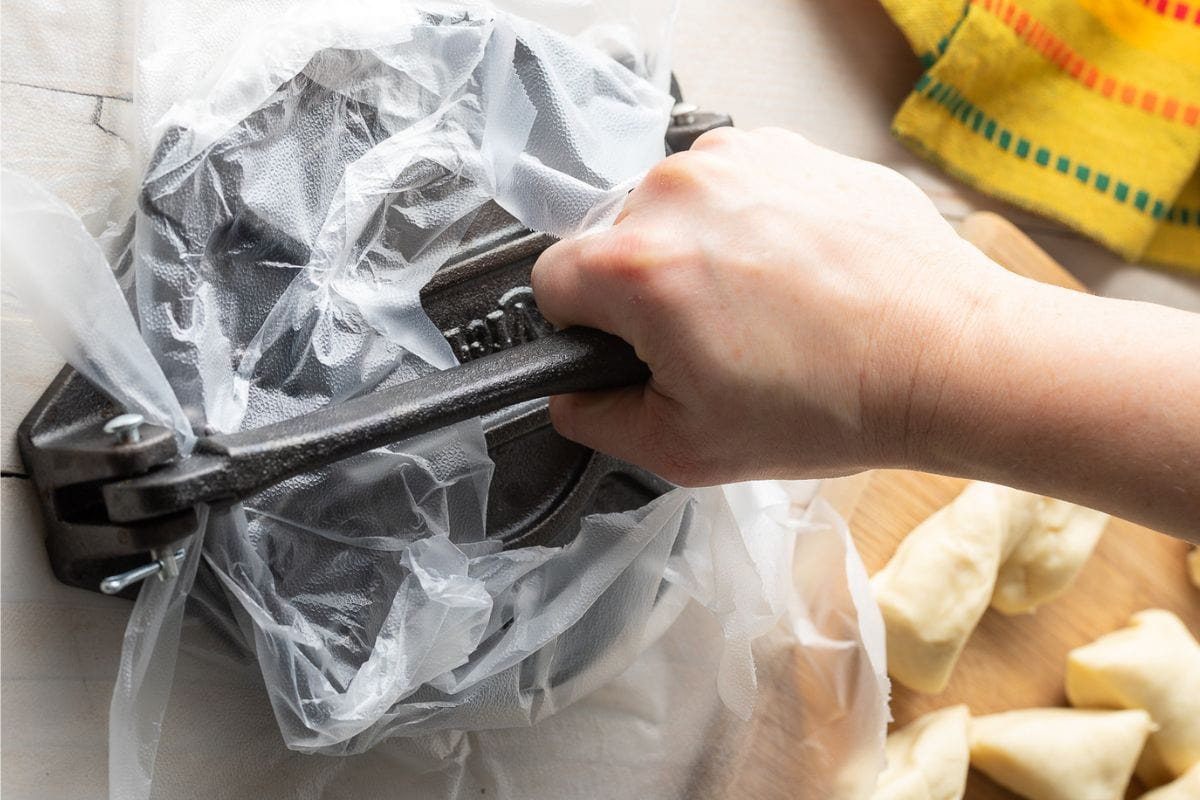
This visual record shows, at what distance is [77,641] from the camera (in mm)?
484

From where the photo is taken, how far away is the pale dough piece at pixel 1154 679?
0.79 m

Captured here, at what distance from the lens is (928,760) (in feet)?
2.35

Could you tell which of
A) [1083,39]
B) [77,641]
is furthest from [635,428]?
[1083,39]

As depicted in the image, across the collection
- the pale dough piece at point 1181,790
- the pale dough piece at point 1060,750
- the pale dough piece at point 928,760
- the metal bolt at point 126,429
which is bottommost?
the pale dough piece at point 1181,790

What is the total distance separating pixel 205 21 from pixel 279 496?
234 mm

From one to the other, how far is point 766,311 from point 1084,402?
14cm

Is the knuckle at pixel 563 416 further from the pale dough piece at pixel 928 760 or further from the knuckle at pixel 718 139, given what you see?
the pale dough piece at pixel 928 760

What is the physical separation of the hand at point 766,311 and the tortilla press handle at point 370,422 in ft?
0.07

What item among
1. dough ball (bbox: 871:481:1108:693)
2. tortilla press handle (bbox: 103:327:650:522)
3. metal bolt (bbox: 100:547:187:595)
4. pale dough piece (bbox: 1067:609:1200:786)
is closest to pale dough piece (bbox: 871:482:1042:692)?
dough ball (bbox: 871:481:1108:693)

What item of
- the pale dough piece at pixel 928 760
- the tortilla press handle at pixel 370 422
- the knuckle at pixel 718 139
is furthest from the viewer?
the pale dough piece at pixel 928 760

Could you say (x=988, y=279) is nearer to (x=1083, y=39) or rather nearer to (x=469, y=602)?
(x=469, y=602)

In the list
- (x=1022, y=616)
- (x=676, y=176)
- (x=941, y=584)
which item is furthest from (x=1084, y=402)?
(x=1022, y=616)

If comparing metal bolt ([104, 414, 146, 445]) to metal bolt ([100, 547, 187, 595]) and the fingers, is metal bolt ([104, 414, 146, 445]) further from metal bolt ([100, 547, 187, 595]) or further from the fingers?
the fingers

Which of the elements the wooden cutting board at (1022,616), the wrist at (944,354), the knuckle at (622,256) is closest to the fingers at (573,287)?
the knuckle at (622,256)
